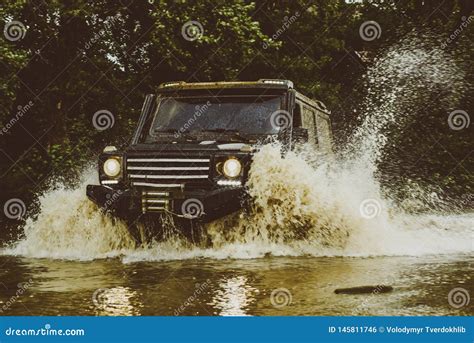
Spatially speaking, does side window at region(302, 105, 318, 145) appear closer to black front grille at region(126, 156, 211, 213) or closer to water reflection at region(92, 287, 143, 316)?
black front grille at region(126, 156, 211, 213)

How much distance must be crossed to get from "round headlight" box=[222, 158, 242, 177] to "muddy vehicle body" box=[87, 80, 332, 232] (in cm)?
1

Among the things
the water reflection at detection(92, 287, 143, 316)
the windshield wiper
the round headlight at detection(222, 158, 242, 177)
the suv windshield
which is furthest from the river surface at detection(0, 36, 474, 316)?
the windshield wiper

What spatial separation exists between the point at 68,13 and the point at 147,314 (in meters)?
9.46

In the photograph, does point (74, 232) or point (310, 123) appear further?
point (310, 123)

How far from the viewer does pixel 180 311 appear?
4938 mm

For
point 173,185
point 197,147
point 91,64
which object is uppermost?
point 91,64

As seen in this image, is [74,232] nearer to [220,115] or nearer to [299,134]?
[220,115]

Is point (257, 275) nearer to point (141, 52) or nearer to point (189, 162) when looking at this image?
point (189, 162)

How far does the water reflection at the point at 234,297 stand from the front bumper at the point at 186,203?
141cm

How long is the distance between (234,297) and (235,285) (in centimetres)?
52

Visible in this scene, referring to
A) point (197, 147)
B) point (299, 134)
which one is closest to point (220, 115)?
point (197, 147)

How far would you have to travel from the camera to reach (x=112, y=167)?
8.27m

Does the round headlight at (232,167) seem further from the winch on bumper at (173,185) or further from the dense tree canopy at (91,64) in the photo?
the dense tree canopy at (91,64)

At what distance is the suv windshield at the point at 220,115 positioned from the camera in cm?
862
